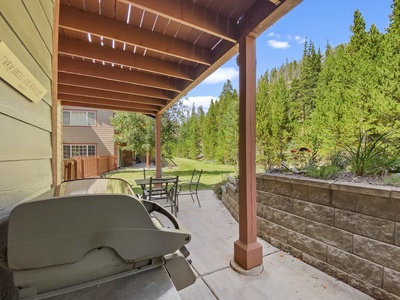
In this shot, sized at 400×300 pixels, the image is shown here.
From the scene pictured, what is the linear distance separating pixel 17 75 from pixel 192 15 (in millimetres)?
1548

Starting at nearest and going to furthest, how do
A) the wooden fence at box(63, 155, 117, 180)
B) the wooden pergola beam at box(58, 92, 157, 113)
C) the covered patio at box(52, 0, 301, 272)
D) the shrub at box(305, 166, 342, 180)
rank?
the covered patio at box(52, 0, 301, 272) < the shrub at box(305, 166, 342, 180) < the wooden pergola beam at box(58, 92, 157, 113) < the wooden fence at box(63, 155, 117, 180)

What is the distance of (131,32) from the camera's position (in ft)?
7.36

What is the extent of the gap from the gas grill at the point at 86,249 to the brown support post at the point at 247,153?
1436mm

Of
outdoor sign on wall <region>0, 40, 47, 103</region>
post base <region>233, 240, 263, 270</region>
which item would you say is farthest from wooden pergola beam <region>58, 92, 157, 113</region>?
post base <region>233, 240, 263, 270</region>

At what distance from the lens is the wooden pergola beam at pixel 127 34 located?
2.01 meters

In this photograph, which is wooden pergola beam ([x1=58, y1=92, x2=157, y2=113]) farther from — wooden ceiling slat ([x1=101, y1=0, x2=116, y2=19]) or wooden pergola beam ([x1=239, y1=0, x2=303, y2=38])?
wooden pergola beam ([x1=239, y1=0, x2=303, y2=38])

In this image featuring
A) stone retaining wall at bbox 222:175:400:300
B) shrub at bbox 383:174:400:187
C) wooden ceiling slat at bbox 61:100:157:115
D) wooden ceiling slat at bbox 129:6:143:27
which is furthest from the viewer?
wooden ceiling slat at bbox 61:100:157:115

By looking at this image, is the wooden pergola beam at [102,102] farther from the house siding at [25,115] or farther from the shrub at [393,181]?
the shrub at [393,181]

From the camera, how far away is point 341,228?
74.9 inches

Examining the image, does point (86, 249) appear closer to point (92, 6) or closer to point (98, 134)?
point (92, 6)

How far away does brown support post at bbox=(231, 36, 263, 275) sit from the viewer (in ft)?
6.74

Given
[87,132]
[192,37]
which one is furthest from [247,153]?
[87,132]

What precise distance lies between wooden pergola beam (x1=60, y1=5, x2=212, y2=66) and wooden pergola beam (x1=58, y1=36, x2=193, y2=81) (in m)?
0.55

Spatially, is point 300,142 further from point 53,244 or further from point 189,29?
point 53,244
